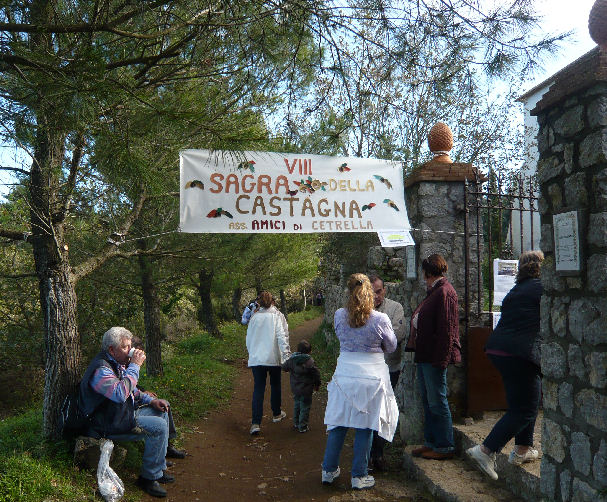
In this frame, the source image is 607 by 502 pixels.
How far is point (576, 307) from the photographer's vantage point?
2.70m

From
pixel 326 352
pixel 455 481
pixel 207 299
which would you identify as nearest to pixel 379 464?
pixel 455 481

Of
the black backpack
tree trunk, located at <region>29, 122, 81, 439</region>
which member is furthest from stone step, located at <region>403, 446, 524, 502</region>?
tree trunk, located at <region>29, 122, 81, 439</region>

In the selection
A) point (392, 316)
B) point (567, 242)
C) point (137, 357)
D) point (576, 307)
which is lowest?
point (137, 357)

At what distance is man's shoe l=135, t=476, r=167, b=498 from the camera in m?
4.12

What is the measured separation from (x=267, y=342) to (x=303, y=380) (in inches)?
23.6

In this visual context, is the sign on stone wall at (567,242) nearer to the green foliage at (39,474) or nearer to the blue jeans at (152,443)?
the blue jeans at (152,443)

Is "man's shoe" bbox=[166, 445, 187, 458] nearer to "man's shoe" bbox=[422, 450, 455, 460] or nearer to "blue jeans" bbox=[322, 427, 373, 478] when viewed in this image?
"blue jeans" bbox=[322, 427, 373, 478]

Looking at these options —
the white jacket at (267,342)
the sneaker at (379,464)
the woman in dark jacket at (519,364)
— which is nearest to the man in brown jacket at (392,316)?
the sneaker at (379,464)

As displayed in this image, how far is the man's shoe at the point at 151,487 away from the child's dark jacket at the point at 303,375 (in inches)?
79.5

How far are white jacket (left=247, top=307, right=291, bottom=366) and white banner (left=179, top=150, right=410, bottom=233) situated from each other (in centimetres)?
167

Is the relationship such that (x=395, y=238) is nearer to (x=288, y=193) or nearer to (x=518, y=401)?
(x=288, y=193)

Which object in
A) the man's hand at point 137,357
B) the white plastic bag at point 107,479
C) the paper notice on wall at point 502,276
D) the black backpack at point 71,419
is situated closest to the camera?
the white plastic bag at point 107,479

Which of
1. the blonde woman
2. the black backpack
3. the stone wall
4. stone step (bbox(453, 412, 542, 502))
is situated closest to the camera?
the stone wall

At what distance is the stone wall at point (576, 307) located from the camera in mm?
2518
